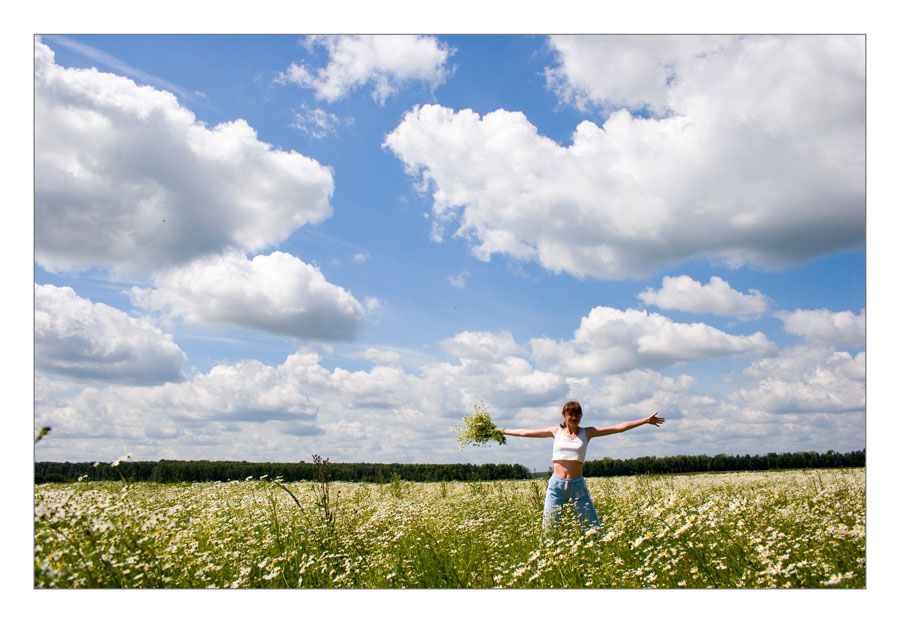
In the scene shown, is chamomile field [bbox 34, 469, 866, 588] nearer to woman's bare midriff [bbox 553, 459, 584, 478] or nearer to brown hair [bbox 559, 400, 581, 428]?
woman's bare midriff [bbox 553, 459, 584, 478]

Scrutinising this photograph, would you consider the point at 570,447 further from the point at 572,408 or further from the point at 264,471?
the point at 264,471

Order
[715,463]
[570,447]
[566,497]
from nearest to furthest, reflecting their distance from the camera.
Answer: [566,497], [570,447], [715,463]

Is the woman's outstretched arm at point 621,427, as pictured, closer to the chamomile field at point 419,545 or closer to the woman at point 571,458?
the woman at point 571,458

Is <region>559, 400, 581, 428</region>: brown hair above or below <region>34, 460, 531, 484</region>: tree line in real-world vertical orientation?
above

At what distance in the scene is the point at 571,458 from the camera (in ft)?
22.3

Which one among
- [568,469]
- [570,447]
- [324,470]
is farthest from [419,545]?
[570,447]

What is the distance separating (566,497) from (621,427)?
1.06 meters

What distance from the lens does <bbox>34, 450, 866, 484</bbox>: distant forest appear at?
217 inches

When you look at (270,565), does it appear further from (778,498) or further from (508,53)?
(778,498)

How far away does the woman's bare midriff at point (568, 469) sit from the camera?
6.77 metres

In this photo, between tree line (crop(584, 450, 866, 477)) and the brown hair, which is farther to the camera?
tree line (crop(584, 450, 866, 477))

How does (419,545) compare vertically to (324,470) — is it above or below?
below

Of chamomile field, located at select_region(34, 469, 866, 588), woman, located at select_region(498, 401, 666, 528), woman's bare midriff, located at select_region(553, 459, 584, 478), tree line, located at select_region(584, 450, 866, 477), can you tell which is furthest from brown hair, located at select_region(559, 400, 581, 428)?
tree line, located at select_region(584, 450, 866, 477)
